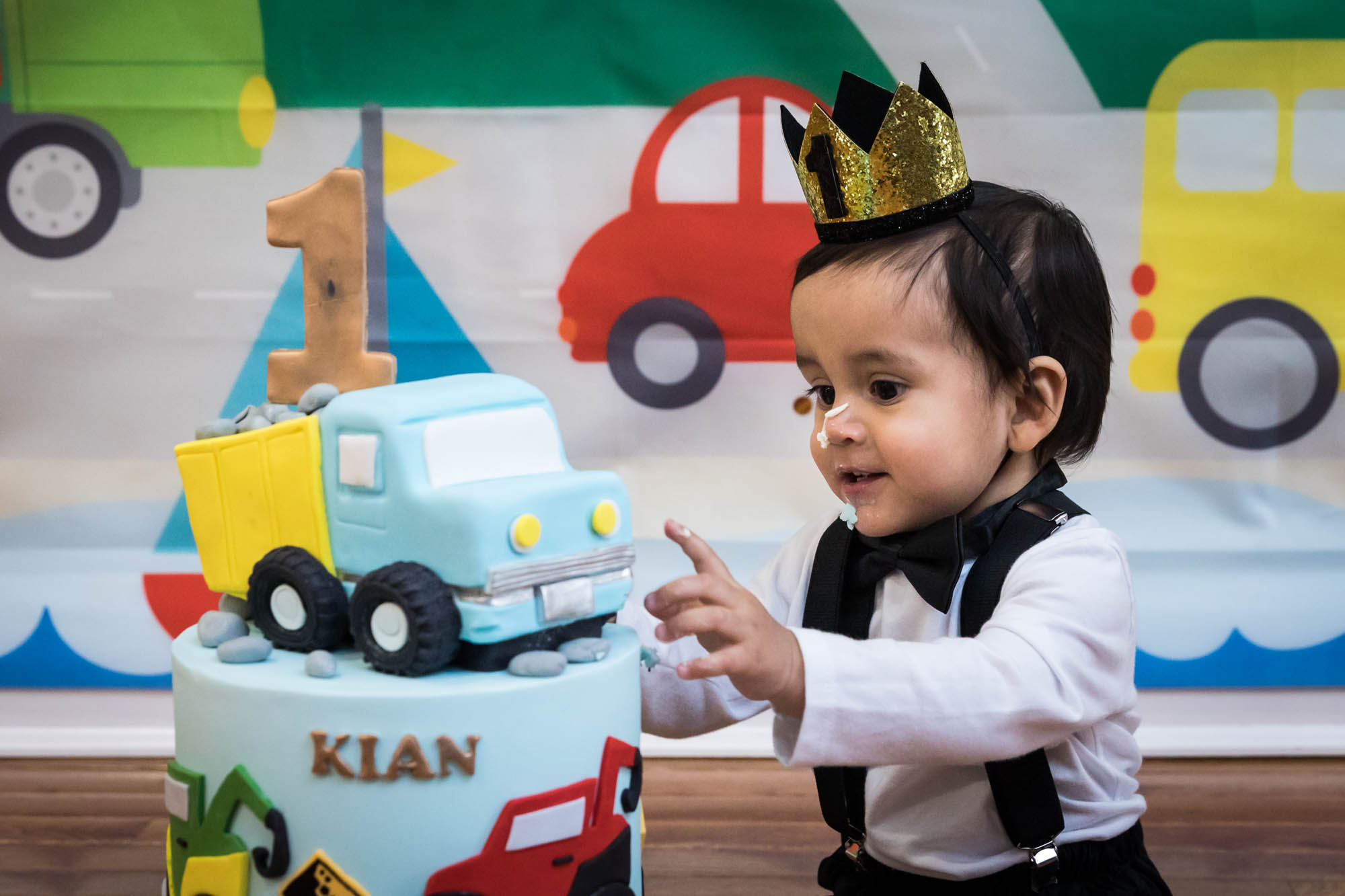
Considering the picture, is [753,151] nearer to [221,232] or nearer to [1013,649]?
[221,232]

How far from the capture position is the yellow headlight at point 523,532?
0.71 metres

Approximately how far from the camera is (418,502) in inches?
28.5

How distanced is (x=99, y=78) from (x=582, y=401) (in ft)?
2.50

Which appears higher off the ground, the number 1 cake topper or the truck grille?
the number 1 cake topper

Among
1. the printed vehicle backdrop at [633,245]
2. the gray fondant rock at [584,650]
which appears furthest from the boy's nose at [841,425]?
the printed vehicle backdrop at [633,245]

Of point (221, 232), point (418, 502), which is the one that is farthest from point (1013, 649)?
point (221, 232)

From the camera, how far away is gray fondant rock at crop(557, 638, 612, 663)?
2.43 ft

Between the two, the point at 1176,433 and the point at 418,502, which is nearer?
the point at 418,502

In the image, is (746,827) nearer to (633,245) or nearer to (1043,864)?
(1043,864)

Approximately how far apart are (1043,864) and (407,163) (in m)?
1.19

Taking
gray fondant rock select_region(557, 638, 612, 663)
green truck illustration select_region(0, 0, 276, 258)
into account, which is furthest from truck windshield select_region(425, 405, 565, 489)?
green truck illustration select_region(0, 0, 276, 258)

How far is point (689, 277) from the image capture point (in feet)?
5.40

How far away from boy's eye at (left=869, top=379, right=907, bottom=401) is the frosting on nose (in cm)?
2

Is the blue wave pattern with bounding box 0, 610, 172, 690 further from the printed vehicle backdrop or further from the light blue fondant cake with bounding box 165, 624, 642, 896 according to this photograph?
the light blue fondant cake with bounding box 165, 624, 642, 896
